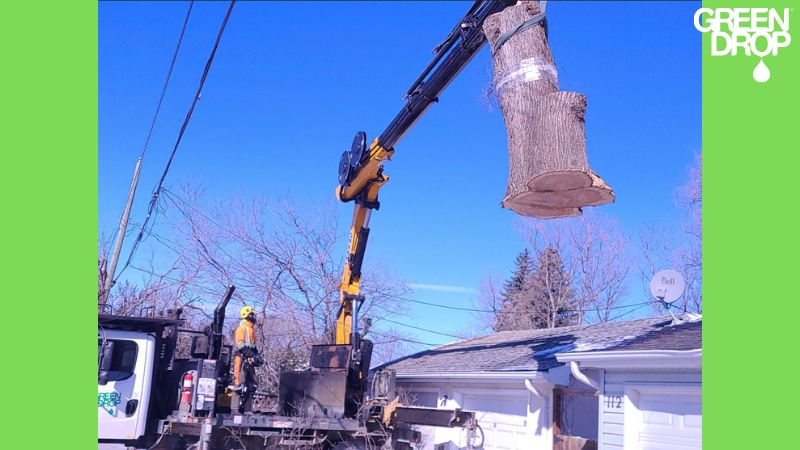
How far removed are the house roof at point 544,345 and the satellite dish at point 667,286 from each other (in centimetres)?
44

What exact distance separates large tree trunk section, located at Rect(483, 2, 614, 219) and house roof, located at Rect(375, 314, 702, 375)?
2923mm

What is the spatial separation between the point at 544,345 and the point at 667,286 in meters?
3.26

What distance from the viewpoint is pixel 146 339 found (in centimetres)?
930

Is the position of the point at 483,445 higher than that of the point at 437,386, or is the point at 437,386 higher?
the point at 437,386

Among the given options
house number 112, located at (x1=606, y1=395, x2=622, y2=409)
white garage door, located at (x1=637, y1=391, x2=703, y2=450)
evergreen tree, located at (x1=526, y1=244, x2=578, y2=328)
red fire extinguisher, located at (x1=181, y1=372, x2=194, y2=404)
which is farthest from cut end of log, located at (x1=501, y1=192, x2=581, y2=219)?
evergreen tree, located at (x1=526, y1=244, x2=578, y2=328)

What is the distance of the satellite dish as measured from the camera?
35.7 ft

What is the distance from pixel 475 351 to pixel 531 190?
10.4 meters

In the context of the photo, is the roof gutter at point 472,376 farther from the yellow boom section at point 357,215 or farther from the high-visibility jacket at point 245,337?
the high-visibility jacket at point 245,337

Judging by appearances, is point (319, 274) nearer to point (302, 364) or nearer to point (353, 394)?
point (302, 364)

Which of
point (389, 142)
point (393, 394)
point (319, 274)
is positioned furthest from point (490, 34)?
point (319, 274)

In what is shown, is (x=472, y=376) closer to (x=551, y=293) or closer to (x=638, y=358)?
(x=638, y=358)

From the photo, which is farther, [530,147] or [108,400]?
[108,400]

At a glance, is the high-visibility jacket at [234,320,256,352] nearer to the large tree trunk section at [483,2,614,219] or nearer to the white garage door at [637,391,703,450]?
the large tree trunk section at [483,2,614,219]

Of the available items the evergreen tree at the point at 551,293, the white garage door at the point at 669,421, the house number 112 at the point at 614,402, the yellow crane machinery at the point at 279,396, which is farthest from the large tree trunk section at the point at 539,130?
the evergreen tree at the point at 551,293
